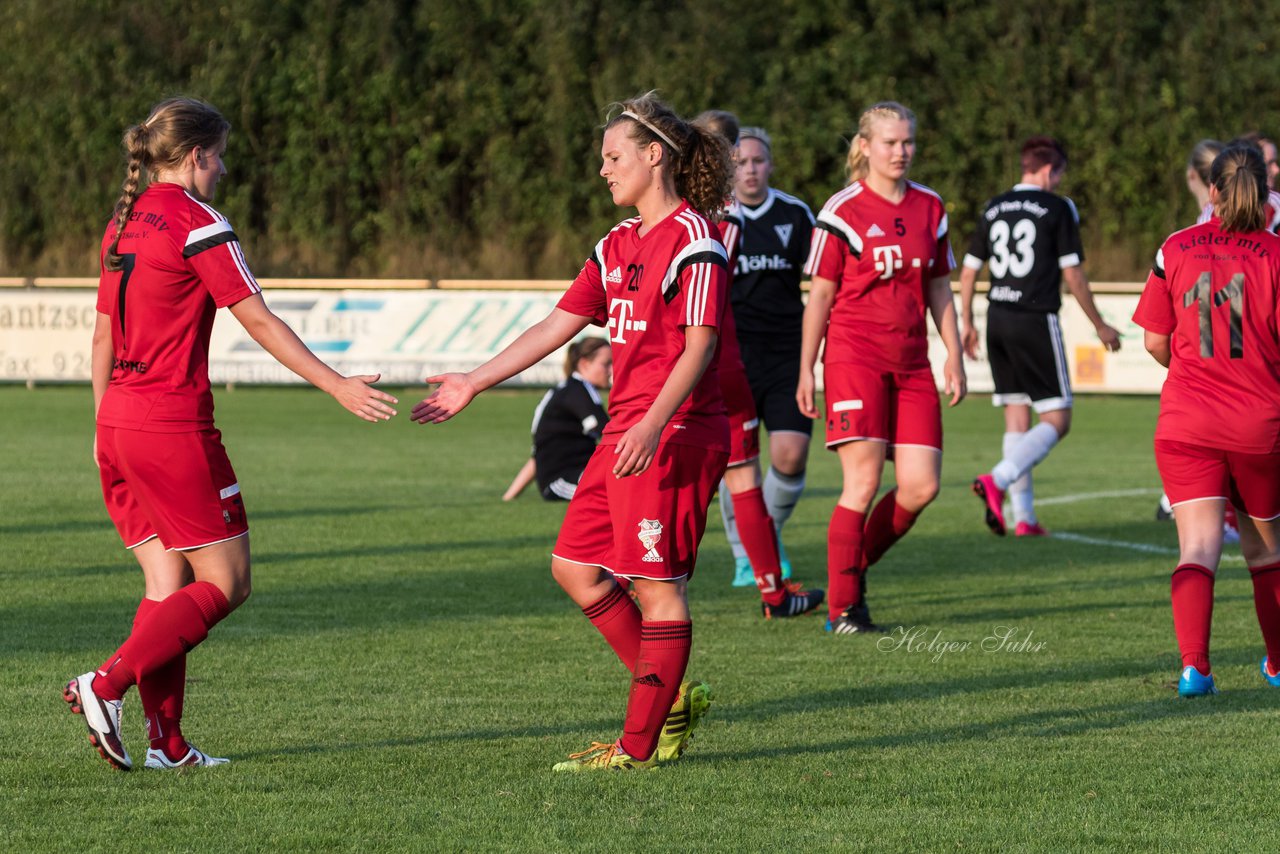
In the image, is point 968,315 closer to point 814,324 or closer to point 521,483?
point 814,324

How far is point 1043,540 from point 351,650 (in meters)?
4.93

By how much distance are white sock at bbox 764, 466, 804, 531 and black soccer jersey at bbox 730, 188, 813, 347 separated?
26.1 inches

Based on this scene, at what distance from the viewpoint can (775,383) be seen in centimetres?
841

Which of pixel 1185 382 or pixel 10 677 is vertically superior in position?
pixel 1185 382

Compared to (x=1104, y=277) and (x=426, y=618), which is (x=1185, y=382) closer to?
(x=426, y=618)

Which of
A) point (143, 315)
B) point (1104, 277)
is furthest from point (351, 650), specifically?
point (1104, 277)

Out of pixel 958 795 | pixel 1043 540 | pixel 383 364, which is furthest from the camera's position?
pixel 383 364

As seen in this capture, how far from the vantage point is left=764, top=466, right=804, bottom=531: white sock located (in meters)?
8.51

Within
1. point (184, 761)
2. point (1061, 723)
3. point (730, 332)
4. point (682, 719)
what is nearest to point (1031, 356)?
point (730, 332)

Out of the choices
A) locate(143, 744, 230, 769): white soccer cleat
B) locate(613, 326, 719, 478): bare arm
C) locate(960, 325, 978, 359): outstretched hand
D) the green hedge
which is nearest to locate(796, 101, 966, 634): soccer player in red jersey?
locate(960, 325, 978, 359): outstretched hand

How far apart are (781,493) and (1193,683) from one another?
111 inches

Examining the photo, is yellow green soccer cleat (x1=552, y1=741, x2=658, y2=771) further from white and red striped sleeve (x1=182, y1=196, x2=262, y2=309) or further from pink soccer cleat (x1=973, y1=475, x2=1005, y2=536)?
pink soccer cleat (x1=973, y1=475, x2=1005, y2=536)

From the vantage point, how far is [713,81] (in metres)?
31.1

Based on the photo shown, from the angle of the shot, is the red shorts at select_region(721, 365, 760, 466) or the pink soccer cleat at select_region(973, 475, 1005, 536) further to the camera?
the pink soccer cleat at select_region(973, 475, 1005, 536)
